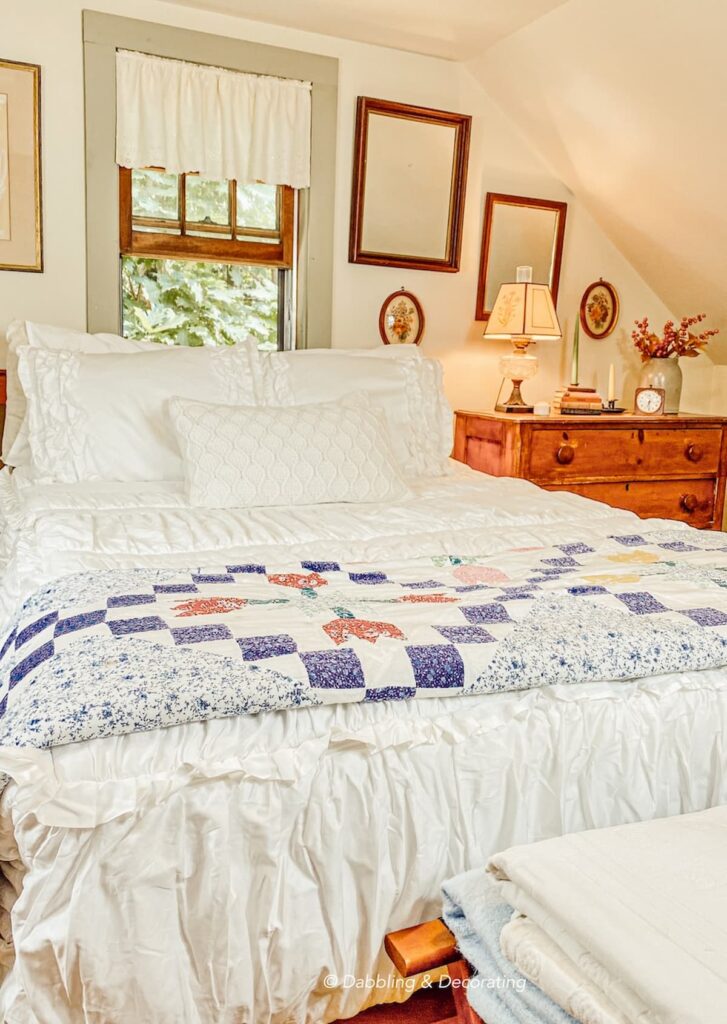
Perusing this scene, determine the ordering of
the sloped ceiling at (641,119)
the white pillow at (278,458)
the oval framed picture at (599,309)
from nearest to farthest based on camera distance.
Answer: the white pillow at (278,458)
the sloped ceiling at (641,119)
the oval framed picture at (599,309)

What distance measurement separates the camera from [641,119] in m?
3.12

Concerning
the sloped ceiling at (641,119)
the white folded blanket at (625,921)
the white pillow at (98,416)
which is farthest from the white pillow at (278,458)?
the sloped ceiling at (641,119)

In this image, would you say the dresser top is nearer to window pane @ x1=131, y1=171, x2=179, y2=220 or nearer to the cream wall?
the cream wall

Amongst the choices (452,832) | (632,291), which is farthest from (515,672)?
(632,291)

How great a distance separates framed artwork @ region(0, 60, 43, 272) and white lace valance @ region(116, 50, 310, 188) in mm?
272

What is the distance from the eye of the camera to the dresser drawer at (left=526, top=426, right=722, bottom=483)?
3.31 meters

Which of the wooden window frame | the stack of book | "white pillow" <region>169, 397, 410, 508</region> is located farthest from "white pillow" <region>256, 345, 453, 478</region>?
the stack of book

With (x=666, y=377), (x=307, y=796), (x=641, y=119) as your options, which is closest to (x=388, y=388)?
(x=641, y=119)

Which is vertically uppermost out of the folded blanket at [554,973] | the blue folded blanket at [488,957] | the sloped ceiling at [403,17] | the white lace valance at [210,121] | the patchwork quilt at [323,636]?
the sloped ceiling at [403,17]

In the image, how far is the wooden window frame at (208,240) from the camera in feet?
10.1

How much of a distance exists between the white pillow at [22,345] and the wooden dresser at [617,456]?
146cm

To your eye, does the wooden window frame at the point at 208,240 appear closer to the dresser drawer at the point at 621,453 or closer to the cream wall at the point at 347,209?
the cream wall at the point at 347,209

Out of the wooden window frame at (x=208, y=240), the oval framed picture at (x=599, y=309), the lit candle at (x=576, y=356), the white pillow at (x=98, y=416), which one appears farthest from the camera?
the oval framed picture at (x=599, y=309)

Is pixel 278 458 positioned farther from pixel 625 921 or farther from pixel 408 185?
pixel 408 185
